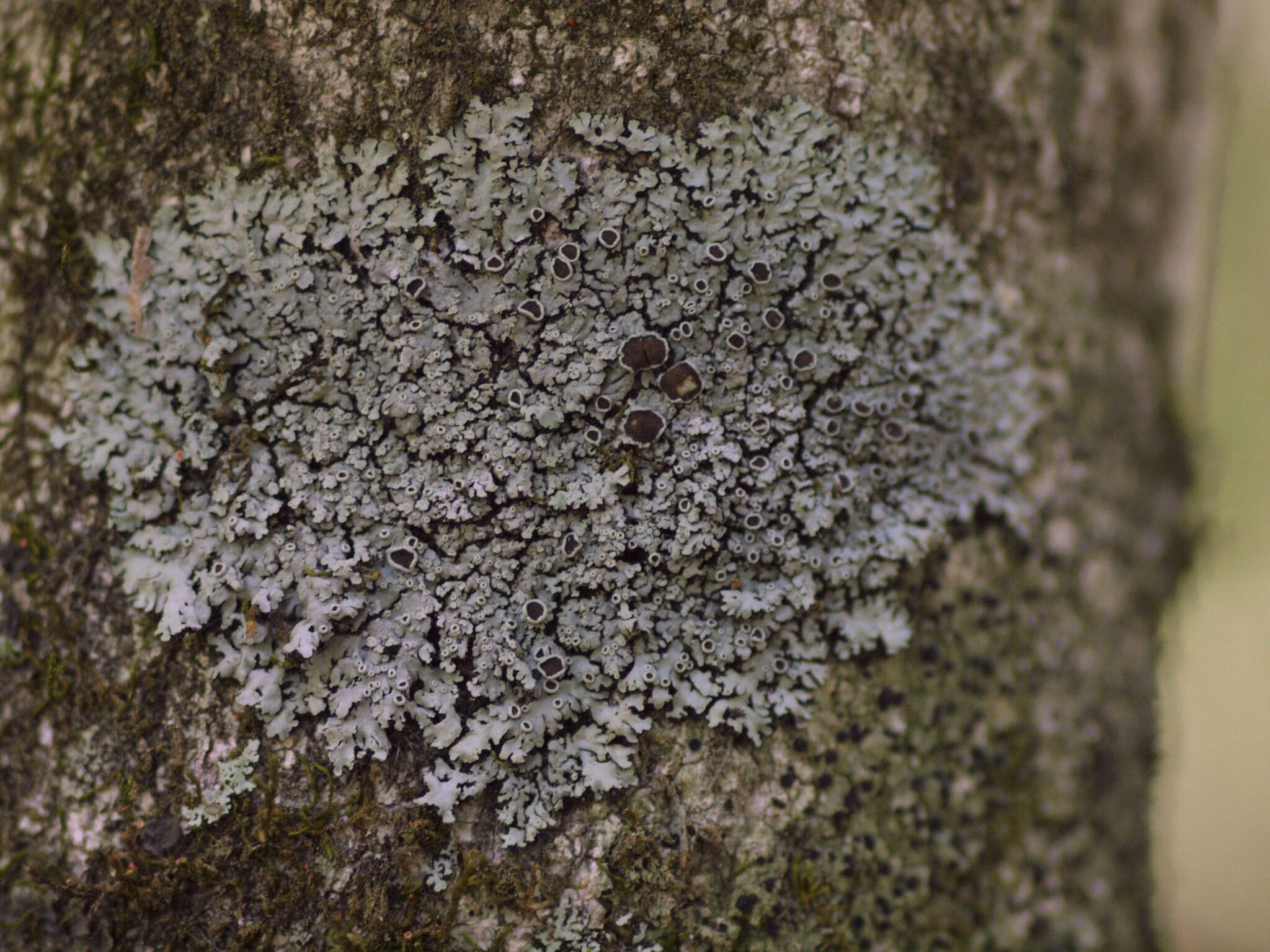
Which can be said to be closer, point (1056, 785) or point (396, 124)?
point (396, 124)

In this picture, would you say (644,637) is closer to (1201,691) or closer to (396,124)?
(396,124)

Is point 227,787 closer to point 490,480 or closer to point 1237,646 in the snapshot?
point 490,480

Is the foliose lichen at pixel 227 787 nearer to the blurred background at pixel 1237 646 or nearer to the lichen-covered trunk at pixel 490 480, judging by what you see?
the lichen-covered trunk at pixel 490 480

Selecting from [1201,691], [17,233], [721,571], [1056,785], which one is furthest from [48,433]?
[1201,691]

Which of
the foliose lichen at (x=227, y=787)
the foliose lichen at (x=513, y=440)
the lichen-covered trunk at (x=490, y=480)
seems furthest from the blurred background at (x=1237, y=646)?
the foliose lichen at (x=227, y=787)

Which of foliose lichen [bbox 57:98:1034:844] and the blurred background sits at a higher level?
the blurred background

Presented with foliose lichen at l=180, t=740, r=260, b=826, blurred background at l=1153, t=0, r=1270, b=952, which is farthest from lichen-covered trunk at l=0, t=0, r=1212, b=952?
blurred background at l=1153, t=0, r=1270, b=952

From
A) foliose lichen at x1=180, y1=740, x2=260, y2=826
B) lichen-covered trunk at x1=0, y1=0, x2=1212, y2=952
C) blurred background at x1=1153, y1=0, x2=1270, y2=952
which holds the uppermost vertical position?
blurred background at x1=1153, y1=0, x2=1270, y2=952

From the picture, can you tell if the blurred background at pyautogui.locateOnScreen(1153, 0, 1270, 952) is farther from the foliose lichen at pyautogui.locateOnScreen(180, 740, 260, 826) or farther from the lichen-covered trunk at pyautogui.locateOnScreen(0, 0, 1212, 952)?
the foliose lichen at pyautogui.locateOnScreen(180, 740, 260, 826)
